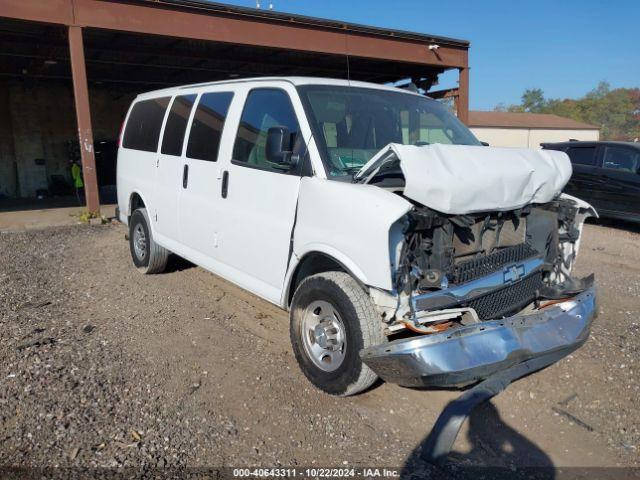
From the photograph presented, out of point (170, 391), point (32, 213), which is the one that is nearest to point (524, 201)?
point (170, 391)

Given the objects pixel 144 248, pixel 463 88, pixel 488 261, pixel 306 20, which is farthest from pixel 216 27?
pixel 488 261

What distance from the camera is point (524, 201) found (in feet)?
11.6

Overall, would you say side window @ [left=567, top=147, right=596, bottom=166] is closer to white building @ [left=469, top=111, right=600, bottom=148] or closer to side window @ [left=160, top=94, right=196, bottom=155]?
side window @ [left=160, top=94, right=196, bottom=155]

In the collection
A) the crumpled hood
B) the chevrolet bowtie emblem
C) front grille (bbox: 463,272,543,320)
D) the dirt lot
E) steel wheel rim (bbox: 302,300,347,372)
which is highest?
the crumpled hood

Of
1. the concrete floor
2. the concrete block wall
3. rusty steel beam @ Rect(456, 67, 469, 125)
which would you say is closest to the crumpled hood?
the concrete floor

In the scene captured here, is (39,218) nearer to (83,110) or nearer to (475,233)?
(83,110)

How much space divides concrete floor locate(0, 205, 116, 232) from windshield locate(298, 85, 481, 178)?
8902mm

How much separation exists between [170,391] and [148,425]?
431 millimetres

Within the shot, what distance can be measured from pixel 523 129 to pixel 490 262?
49076mm

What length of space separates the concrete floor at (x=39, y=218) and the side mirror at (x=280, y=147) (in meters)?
8.88

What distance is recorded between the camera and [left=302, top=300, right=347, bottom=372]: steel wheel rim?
3.39 m

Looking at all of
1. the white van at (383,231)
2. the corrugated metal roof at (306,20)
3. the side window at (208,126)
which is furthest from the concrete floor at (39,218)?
the white van at (383,231)

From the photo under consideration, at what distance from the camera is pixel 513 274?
144 inches

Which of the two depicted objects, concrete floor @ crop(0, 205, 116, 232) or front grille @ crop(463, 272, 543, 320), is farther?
concrete floor @ crop(0, 205, 116, 232)
